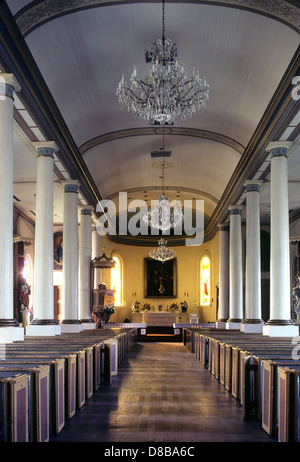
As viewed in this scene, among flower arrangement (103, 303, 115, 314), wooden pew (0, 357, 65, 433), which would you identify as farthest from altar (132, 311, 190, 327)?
wooden pew (0, 357, 65, 433)

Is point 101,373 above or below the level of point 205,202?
below

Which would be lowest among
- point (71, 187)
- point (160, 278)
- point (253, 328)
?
point (253, 328)

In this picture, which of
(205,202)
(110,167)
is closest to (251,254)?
(110,167)

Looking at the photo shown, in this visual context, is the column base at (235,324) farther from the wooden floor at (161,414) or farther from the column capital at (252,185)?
the wooden floor at (161,414)

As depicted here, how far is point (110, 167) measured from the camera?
18016mm

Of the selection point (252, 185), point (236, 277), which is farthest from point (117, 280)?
point (252, 185)

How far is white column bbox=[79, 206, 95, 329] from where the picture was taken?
1794 centimetres

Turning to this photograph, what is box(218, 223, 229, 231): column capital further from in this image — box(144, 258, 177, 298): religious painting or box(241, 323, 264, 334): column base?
box(144, 258, 177, 298): religious painting

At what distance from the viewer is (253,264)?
14898mm

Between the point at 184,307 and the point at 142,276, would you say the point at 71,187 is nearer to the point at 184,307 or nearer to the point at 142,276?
the point at 184,307

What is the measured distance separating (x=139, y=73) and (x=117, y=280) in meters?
18.2

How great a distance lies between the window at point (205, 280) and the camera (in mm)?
27484
